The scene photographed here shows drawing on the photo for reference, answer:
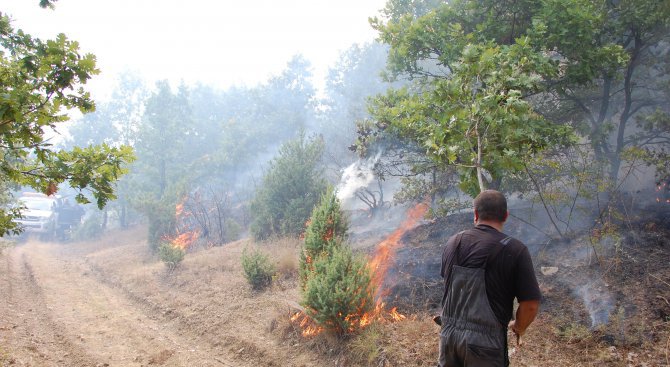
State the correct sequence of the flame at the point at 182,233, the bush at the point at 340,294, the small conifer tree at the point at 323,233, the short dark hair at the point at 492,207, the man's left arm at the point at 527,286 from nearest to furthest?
the man's left arm at the point at 527,286 → the short dark hair at the point at 492,207 → the bush at the point at 340,294 → the small conifer tree at the point at 323,233 → the flame at the point at 182,233

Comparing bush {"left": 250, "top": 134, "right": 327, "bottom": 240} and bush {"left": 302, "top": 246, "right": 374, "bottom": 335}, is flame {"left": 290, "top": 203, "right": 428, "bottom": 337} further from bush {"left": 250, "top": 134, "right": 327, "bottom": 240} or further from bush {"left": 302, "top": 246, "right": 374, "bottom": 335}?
bush {"left": 250, "top": 134, "right": 327, "bottom": 240}

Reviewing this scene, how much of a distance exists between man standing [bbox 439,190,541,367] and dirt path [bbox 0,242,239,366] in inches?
206

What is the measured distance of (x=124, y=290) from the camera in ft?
43.9

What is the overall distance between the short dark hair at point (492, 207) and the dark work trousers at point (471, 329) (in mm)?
462

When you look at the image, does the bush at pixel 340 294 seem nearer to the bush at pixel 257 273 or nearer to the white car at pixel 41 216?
the bush at pixel 257 273

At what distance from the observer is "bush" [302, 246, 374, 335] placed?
22.6 ft

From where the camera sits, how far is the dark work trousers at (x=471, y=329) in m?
3.29

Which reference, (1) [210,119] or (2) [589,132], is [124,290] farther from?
(1) [210,119]

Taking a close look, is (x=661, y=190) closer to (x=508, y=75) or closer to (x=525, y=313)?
(x=508, y=75)

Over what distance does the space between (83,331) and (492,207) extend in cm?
916

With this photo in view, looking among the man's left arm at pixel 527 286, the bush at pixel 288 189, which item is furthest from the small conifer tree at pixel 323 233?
the bush at pixel 288 189

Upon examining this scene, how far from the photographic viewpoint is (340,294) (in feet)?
22.5

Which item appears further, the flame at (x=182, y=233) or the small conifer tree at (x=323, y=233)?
the flame at (x=182, y=233)

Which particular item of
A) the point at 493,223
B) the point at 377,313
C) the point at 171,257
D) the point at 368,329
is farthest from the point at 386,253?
the point at 171,257
